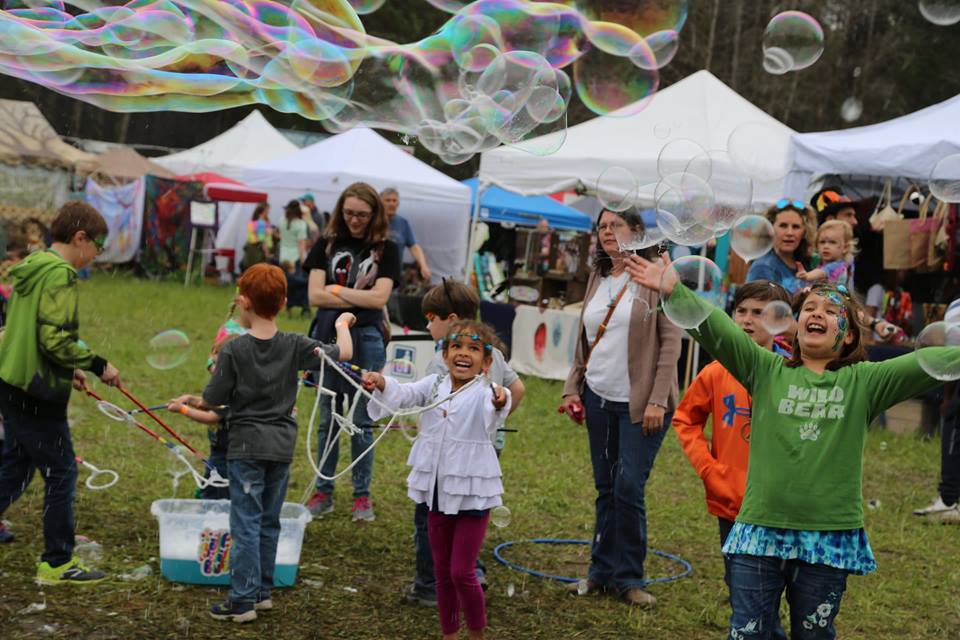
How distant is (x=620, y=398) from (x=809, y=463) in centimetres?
159

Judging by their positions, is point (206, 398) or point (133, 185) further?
point (133, 185)

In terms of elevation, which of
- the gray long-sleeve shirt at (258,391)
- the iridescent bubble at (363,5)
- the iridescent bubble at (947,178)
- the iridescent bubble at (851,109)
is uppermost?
the iridescent bubble at (851,109)

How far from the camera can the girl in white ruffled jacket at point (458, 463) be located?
405 centimetres

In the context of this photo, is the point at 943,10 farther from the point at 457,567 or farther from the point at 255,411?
the point at 255,411

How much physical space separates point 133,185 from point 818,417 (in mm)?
21564

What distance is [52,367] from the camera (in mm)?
4559

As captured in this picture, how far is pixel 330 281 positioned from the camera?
5.72 meters

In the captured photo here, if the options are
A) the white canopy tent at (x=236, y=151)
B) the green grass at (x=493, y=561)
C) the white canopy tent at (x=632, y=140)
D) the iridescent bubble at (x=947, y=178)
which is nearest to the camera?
the iridescent bubble at (x=947, y=178)

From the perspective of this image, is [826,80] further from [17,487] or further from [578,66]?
[17,487]

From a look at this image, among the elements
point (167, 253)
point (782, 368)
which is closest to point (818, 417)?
point (782, 368)

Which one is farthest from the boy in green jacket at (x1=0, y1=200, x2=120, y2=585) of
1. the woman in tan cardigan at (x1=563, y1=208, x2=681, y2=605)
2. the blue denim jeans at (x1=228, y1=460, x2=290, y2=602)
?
the woman in tan cardigan at (x1=563, y1=208, x2=681, y2=605)

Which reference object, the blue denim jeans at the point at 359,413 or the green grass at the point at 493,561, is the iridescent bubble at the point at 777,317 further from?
the blue denim jeans at the point at 359,413

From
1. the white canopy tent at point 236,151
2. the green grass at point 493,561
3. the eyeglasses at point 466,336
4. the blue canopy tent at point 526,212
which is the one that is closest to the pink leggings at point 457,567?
the green grass at point 493,561

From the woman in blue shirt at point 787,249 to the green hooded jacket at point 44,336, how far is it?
2.82 m
